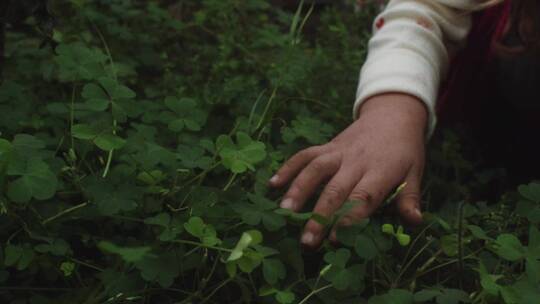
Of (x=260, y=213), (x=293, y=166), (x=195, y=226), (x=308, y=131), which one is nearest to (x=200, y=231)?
(x=195, y=226)

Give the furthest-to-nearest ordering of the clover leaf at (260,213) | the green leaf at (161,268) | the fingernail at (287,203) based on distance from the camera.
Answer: the fingernail at (287,203), the clover leaf at (260,213), the green leaf at (161,268)

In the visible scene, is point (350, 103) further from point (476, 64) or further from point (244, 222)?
point (244, 222)

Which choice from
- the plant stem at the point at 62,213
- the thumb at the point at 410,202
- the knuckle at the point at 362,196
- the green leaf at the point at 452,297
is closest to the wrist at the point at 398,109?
the thumb at the point at 410,202

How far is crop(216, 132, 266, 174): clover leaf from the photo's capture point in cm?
129

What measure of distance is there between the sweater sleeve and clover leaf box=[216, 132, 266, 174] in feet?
1.47

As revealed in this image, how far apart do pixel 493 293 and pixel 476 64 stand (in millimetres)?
1211

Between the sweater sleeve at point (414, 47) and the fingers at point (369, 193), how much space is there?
0.32 m

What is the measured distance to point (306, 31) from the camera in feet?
11.0

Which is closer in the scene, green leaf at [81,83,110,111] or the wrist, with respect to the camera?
green leaf at [81,83,110,111]

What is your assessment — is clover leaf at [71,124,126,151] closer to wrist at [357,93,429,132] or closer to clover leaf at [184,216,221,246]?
clover leaf at [184,216,221,246]

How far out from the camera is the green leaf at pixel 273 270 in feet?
3.72

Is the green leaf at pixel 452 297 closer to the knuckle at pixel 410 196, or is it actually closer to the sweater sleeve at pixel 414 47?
the knuckle at pixel 410 196

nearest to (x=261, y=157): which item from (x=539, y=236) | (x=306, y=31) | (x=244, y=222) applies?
(x=244, y=222)

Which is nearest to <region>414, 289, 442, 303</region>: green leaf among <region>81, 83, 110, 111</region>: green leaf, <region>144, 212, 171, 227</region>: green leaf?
<region>144, 212, 171, 227</region>: green leaf
